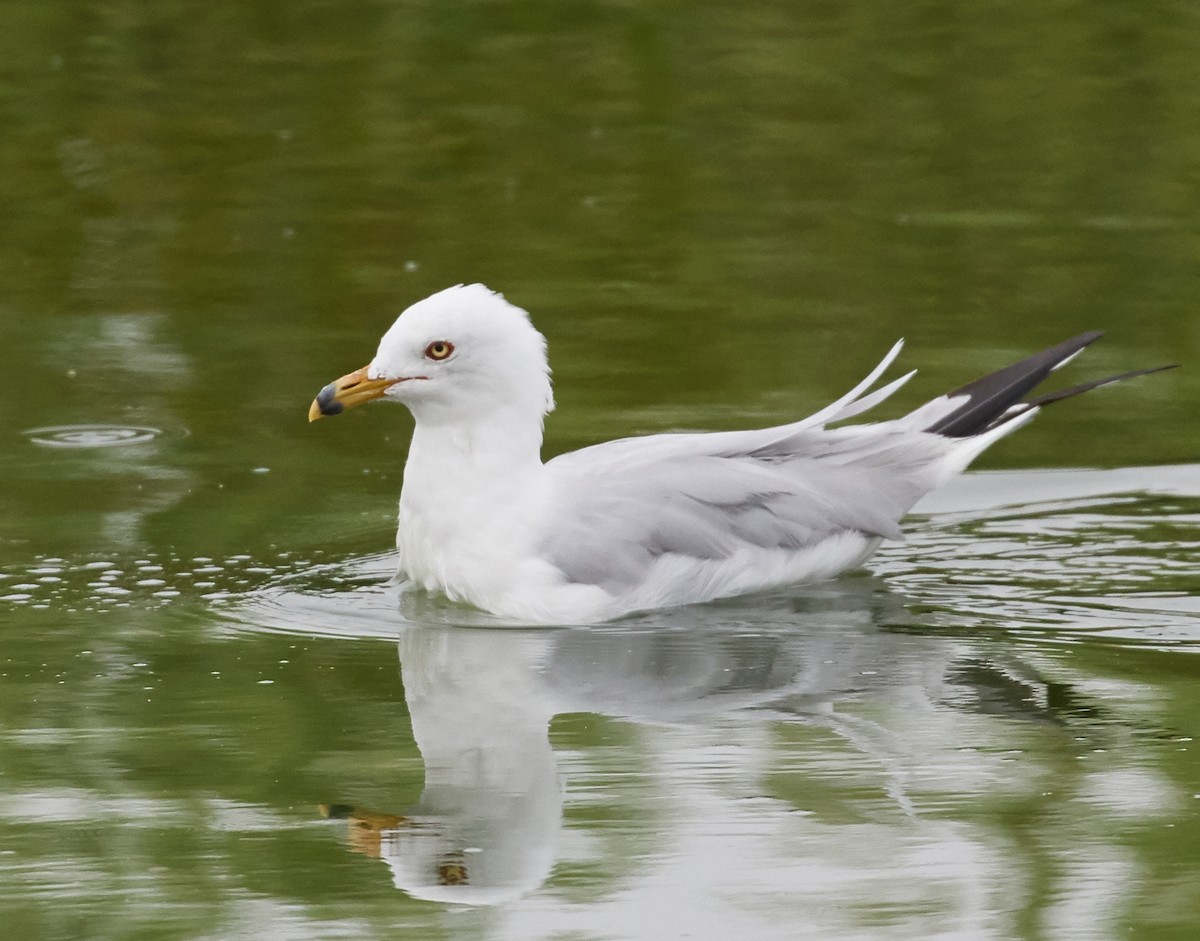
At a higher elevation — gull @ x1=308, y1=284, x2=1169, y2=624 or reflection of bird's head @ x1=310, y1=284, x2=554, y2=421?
reflection of bird's head @ x1=310, y1=284, x2=554, y2=421

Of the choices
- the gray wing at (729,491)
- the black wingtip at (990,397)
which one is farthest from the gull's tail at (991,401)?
the gray wing at (729,491)

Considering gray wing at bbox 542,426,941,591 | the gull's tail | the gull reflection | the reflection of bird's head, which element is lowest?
the gull reflection

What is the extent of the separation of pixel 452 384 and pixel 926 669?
173 cm

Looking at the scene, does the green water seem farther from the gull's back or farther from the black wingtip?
the black wingtip

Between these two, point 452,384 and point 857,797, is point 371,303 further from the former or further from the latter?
point 857,797

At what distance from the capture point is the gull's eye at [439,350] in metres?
7.41

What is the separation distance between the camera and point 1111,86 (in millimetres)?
14727

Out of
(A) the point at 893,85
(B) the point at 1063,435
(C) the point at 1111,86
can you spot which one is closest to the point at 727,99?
(A) the point at 893,85

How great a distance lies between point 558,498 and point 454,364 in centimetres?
52

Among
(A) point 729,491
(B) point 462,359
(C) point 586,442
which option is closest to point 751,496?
(A) point 729,491

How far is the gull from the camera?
288 inches

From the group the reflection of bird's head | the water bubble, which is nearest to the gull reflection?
the reflection of bird's head

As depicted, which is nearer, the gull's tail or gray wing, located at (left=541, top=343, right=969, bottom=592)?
gray wing, located at (left=541, top=343, right=969, bottom=592)

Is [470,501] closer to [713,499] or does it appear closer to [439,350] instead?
[439,350]
